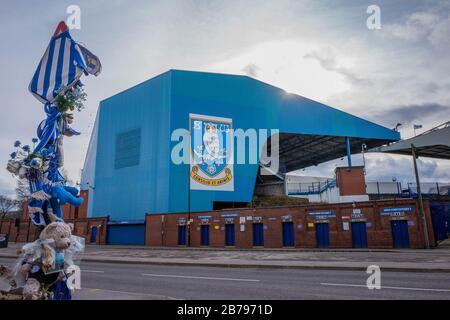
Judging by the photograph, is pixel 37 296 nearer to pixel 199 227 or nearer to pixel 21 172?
pixel 21 172

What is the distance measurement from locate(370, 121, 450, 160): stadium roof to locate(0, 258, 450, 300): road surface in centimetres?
3344

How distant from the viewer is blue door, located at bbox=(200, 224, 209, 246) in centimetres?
3625

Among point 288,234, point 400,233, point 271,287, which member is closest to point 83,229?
point 288,234

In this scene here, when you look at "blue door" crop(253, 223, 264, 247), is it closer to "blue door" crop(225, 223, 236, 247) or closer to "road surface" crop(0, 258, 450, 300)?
"blue door" crop(225, 223, 236, 247)

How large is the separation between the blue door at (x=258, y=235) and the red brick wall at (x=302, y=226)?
399mm

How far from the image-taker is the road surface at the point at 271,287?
812cm

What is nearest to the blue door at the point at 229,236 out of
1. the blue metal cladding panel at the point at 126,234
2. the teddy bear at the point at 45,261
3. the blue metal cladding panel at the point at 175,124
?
the blue metal cladding panel at the point at 175,124

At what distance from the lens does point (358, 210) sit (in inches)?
1105

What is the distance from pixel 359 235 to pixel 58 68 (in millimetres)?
25361

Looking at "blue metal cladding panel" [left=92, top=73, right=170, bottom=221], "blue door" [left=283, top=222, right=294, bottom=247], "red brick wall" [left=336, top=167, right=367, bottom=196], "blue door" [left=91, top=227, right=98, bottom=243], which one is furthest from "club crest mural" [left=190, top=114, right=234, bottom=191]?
"blue door" [left=91, top=227, right=98, bottom=243]

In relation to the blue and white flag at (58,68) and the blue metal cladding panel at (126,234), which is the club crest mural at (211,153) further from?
the blue and white flag at (58,68)

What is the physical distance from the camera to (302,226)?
30.6 meters

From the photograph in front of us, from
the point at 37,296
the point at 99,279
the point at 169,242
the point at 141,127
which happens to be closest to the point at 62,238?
the point at 37,296
